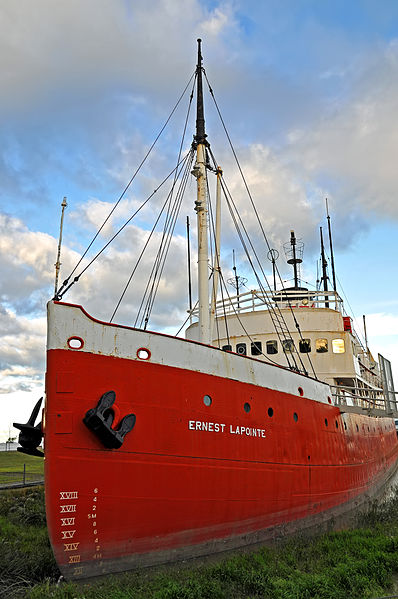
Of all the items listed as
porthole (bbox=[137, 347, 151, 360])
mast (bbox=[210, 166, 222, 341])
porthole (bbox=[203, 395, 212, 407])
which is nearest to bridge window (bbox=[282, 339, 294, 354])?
mast (bbox=[210, 166, 222, 341])

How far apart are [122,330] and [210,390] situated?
227 centimetres

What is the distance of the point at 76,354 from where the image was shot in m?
8.29

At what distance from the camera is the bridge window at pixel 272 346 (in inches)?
664

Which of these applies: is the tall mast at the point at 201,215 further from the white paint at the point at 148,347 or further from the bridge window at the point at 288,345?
the bridge window at the point at 288,345

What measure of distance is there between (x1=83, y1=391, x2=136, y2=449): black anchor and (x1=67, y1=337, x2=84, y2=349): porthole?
99 cm

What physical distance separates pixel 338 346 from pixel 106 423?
37.0 ft

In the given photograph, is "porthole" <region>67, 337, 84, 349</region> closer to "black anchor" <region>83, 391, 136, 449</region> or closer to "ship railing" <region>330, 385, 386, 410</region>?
"black anchor" <region>83, 391, 136, 449</region>

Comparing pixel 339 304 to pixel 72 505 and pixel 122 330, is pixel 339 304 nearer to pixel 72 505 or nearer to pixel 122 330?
pixel 122 330

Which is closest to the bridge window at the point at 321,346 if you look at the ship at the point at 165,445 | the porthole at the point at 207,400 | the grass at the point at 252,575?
the ship at the point at 165,445

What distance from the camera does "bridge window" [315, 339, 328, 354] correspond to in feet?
55.8

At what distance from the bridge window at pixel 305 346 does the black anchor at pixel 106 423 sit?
10100 millimetres

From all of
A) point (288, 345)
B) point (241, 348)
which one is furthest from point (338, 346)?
point (241, 348)

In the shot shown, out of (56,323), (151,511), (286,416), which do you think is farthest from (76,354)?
(286,416)

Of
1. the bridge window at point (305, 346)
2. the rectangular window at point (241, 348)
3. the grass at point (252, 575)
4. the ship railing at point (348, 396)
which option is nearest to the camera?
the grass at point (252, 575)
